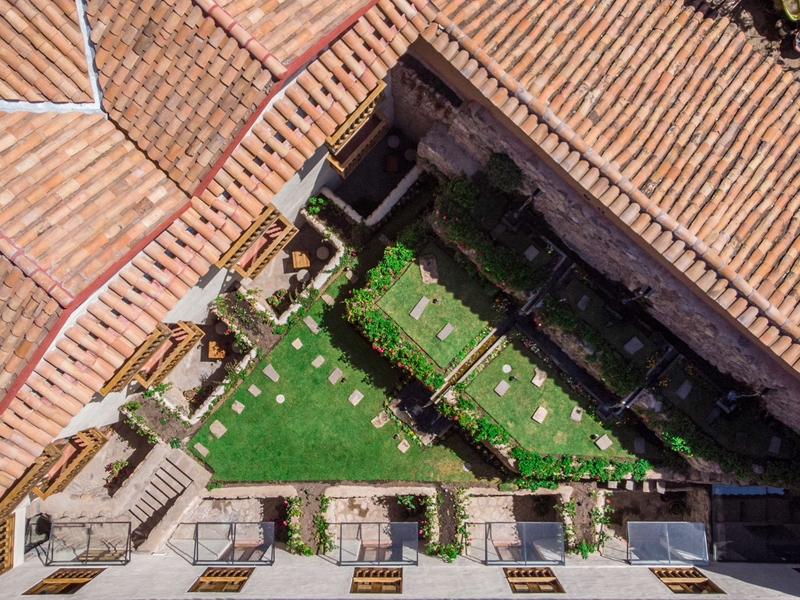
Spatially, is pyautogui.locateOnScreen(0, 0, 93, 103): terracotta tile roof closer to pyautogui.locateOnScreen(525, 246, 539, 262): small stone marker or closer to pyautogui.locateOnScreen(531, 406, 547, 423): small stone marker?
pyautogui.locateOnScreen(525, 246, 539, 262): small stone marker

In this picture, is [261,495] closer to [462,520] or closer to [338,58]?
[462,520]

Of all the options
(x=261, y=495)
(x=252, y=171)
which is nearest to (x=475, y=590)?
(x=261, y=495)

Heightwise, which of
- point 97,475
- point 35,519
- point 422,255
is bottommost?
point 35,519

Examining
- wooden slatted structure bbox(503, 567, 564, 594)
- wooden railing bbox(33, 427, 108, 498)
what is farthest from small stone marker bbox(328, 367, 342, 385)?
wooden slatted structure bbox(503, 567, 564, 594)

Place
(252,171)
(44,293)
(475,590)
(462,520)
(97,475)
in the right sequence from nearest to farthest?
(44,293) < (252,171) < (475,590) < (462,520) < (97,475)

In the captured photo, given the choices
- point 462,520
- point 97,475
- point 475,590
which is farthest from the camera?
point 97,475

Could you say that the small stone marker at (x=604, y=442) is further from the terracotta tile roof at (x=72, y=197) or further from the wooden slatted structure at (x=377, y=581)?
the terracotta tile roof at (x=72, y=197)

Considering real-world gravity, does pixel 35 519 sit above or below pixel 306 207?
below
